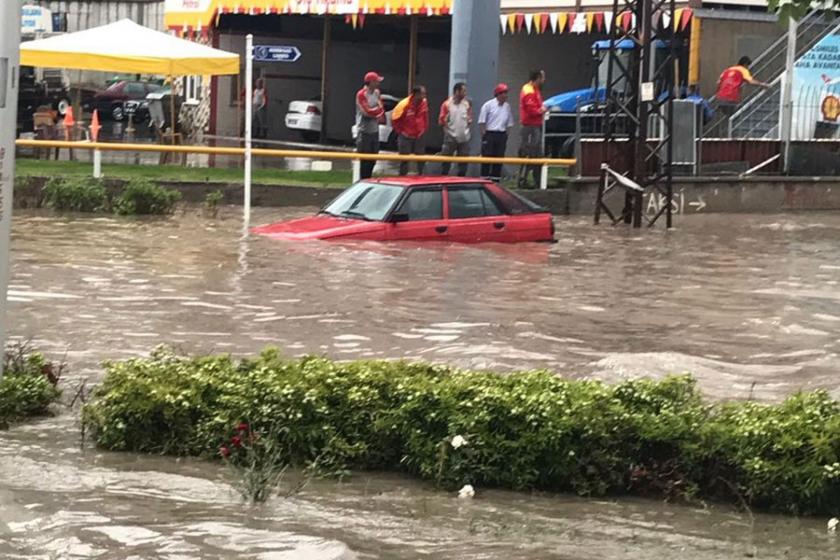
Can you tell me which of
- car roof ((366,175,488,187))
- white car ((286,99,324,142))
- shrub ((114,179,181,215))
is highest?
white car ((286,99,324,142))

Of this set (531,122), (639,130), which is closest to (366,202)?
(639,130)

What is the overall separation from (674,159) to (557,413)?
19828mm

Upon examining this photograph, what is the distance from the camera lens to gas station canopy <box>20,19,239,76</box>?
27062mm

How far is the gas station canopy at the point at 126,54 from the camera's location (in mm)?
27062

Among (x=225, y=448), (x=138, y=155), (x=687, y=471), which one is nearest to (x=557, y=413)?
(x=687, y=471)

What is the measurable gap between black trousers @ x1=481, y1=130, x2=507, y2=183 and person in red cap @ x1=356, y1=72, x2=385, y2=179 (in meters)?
1.84

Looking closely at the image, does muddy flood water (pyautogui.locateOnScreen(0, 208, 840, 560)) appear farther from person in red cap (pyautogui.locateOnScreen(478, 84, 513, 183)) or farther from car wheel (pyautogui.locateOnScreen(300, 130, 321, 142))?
car wheel (pyautogui.locateOnScreen(300, 130, 321, 142))

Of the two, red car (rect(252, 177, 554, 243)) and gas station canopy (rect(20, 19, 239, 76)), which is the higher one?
gas station canopy (rect(20, 19, 239, 76))

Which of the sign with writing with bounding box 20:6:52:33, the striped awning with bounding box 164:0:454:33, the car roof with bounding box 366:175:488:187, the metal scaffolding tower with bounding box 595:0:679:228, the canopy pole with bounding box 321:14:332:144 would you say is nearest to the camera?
the car roof with bounding box 366:175:488:187

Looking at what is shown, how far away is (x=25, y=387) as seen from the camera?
896cm

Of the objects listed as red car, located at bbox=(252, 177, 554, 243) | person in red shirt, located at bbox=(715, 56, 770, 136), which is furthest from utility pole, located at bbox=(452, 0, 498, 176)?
red car, located at bbox=(252, 177, 554, 243)

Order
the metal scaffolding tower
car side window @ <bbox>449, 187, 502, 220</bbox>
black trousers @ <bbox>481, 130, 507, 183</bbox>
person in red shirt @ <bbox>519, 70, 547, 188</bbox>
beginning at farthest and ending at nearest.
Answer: person in red shirt @ <bbox>519, 70, 547, 188</bbox>, black trousers @ <bbox>481, 130, 507, 183</bbox>, the metal scaffolding tower, car side window @ <bbox>449, 187, 502, 220</bbox>

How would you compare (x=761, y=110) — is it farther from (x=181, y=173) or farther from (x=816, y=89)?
(x=181, y=173)

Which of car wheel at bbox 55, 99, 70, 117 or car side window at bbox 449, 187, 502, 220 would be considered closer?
car side window at bbox 449, 187, 502, 220
